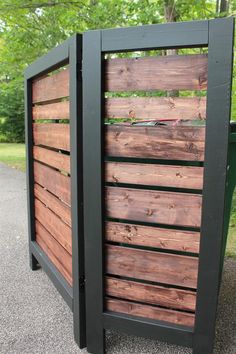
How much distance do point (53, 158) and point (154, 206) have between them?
100 cm

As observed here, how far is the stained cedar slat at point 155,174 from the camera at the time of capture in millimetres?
1904

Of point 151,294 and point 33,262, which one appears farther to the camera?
point 33,262

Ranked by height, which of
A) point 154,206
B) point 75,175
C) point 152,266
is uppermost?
point 75,175

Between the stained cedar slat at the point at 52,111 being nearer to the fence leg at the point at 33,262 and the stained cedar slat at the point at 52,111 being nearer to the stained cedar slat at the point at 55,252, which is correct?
the stained cedar slat at the point at 55,252

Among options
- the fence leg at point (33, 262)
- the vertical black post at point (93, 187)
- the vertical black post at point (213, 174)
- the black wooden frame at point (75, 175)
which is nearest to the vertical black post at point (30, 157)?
the fence leg at point (33, 262)

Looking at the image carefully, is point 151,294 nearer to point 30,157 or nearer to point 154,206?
point 154,206

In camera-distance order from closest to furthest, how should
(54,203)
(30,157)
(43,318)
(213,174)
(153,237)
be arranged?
(213,174) → (153,237) → (43,318) → (54,203) → (30,157)

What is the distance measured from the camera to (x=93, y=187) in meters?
2.11

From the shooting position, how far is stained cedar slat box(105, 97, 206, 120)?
1.84 meters

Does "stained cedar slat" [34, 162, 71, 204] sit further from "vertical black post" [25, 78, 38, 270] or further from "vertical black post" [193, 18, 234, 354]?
Answer: "vertical black post" [193, 18, 234, 354]

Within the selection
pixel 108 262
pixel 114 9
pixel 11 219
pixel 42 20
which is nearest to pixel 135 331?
pixel 108 262

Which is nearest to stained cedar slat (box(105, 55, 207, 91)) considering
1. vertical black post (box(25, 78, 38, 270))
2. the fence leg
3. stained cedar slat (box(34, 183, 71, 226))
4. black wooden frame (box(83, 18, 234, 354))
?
black wooden frame (box(83, 18, 234, 354))

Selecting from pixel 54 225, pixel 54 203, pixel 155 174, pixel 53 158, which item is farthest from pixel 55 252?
pixel 155 174

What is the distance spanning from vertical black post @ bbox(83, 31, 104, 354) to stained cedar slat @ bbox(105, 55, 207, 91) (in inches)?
3.4
